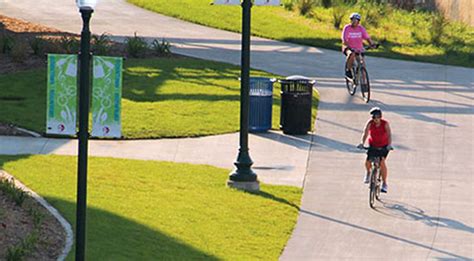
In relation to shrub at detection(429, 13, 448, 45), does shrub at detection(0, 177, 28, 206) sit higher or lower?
lower

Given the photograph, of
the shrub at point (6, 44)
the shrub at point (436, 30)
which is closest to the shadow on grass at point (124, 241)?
the shrub at point (6, 44)

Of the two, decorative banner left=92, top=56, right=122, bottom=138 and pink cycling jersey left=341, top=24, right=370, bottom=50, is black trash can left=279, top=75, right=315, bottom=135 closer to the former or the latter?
pink cycling jersey left=341, top=24, right=370, bottom=50

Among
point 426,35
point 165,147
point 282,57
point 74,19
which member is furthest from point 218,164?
point 74,19

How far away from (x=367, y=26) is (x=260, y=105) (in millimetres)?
13549

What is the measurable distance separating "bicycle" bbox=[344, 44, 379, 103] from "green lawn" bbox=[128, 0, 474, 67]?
20.4 feet

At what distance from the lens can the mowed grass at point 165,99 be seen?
75.7 ft

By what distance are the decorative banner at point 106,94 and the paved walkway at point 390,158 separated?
3771mm

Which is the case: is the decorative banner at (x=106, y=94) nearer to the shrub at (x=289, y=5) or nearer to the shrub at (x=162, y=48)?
the shrub at (x=162, y=48)

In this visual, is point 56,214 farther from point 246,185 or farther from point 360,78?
point 360,78

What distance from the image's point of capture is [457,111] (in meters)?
25.7

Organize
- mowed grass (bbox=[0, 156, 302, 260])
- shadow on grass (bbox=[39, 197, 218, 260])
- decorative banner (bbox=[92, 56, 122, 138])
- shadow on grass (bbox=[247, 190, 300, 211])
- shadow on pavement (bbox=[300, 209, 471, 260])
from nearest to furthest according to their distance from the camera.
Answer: decorative banner (bbox=[92, 56, 122, 138])
shadow on grass (bbox=[39, 197, 218, 260])
mowed grass (bbox=[0, 156, 302, 260])
shadow on pavement (bbox=[300, 209, 471, 260])
shadow on grass (bbox=[247, 190, 300, 211])

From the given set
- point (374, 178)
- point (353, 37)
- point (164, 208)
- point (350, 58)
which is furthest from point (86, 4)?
point (350, 58)

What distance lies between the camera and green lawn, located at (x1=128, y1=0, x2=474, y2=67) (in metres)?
33.6

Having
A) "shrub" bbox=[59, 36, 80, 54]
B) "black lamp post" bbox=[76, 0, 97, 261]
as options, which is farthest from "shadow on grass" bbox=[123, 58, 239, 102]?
"black lamp post" bbox=[76, 0, 97, 261]
